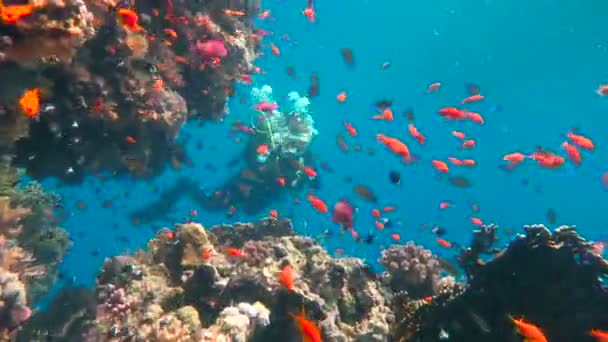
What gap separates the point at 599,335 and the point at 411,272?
359cm

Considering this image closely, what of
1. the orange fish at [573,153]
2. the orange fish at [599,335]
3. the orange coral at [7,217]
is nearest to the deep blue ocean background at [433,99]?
the orange coral at [7,217]

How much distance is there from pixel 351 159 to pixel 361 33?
29598 millimetres

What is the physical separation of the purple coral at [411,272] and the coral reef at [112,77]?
597 centimetres

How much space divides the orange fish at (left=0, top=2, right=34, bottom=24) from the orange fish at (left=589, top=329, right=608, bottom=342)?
317 inches

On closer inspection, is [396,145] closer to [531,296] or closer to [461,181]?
[461,181]

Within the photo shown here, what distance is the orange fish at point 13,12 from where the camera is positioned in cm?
486

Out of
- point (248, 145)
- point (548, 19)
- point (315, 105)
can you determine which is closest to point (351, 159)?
point (315, 105)

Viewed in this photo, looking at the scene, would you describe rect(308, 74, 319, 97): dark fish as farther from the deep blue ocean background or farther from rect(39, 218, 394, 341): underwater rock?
the deep blue ocean background

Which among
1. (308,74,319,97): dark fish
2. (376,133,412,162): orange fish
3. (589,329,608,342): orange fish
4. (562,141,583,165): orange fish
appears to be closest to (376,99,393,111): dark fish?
(376,133,412,162): orange fish

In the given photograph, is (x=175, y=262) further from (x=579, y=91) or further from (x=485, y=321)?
(x=579, y=91)

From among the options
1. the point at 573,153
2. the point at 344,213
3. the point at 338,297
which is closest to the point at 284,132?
the point at 344,213

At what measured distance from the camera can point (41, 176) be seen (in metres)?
9.94

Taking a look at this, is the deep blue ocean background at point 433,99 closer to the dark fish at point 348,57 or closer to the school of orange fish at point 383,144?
the school of orange fish at point 383,144

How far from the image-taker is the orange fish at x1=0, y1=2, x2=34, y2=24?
4855 mm
